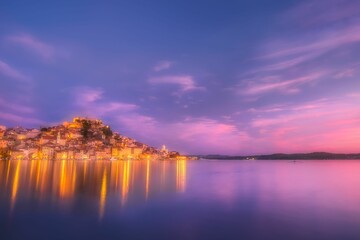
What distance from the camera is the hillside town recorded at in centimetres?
12836

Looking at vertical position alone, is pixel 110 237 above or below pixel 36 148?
below

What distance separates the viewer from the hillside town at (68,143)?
421 ft

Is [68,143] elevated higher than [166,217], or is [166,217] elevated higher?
[68,143]

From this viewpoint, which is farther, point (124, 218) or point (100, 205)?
point (100, 205)

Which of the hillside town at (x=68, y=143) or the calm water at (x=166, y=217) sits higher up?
the hillside town at (x=68, y=143)

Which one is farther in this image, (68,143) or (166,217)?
(68,143)

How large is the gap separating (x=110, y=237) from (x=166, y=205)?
29.1ft

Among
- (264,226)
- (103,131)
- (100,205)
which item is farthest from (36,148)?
(264,226)

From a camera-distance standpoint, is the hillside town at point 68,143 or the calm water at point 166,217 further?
the hillside town at point 68,143

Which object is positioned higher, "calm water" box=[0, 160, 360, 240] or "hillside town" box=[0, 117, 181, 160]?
"hillside town" box=[0, 117, 181, 160]

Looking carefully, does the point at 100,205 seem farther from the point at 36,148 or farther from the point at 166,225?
the point at 36,148

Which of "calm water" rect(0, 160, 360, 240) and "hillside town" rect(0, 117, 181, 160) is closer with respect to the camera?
"calm water" rect(0, 160, 360, 240)

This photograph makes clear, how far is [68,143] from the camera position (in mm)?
146250

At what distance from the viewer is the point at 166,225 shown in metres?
15.1
